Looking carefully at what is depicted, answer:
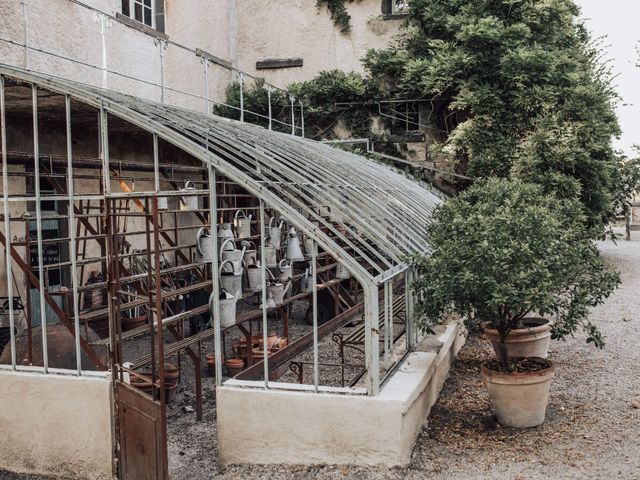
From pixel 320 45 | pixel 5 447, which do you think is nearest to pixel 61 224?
pixel 5 447

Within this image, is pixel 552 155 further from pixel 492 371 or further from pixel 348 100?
pixel 492 371

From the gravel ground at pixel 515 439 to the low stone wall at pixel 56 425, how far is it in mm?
253

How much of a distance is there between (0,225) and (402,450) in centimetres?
614

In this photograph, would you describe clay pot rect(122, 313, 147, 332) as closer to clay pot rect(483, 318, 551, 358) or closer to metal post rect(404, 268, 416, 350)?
metal post rect(404, 268, 416, 350)

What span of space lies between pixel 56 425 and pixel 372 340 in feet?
9.53

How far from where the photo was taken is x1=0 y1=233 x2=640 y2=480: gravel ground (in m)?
5.01

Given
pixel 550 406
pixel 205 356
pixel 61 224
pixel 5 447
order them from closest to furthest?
pixel 5 447, pixel 550 406, pixel 205 356, pixel 61 224

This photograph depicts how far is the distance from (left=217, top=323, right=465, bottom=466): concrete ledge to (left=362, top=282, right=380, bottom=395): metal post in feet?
0.37

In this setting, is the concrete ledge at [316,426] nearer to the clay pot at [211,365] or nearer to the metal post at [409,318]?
the metal post at [409,318]

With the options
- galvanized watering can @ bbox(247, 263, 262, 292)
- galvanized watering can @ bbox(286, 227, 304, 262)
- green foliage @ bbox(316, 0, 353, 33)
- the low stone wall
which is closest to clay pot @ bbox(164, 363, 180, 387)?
galvanized watering can @ bbox(247, 263, 262, 292)

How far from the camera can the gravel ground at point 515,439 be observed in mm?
5012

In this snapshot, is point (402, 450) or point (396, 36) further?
point (396, 36)

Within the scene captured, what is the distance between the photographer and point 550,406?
6582 mm

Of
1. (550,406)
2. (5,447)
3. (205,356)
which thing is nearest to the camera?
(5,447)
